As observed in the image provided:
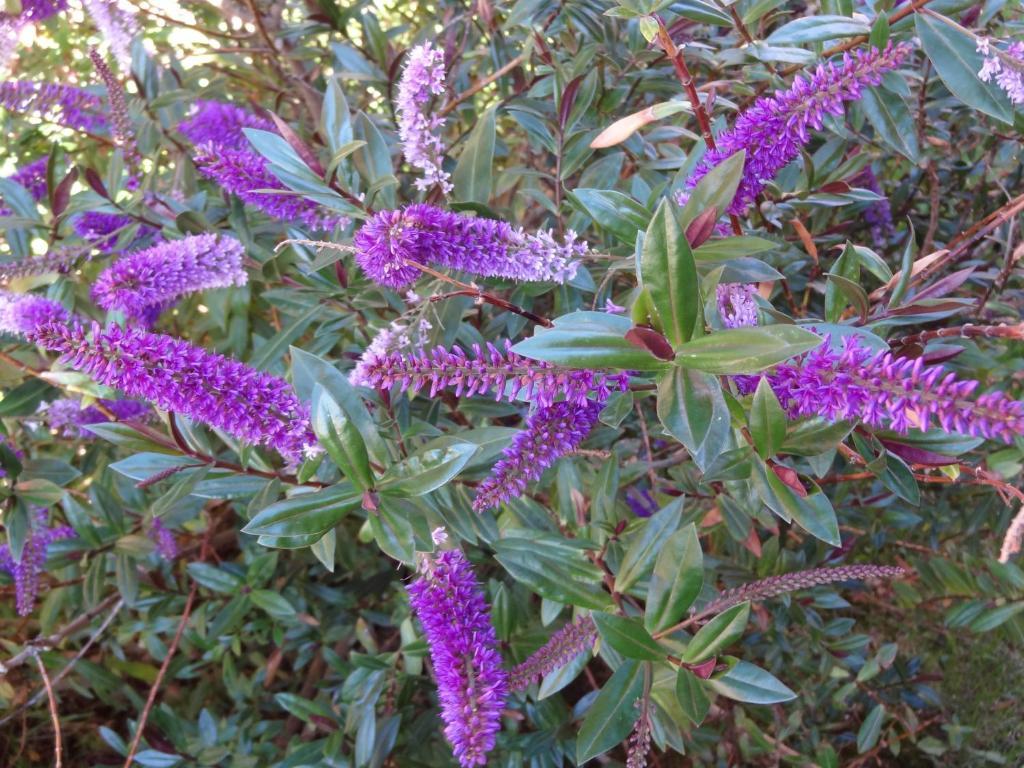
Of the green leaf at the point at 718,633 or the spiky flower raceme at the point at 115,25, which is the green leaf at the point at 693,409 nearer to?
the green leaf at the point at 718,633

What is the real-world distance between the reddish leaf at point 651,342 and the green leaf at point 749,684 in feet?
1.44

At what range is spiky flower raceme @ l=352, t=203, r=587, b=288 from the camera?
922 millimetres

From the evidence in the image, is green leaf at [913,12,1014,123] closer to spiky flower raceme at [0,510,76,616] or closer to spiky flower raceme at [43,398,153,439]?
spiky flower raceme at [43,398,153,439]

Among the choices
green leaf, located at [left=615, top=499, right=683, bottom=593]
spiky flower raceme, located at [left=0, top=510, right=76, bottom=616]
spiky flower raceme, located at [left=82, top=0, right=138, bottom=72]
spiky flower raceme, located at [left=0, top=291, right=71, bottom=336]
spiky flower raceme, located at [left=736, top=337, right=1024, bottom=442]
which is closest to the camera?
spiky flower raceme, located at [left=736, top=337, right=1024, bottom=442]

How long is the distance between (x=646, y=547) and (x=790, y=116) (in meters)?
0.59

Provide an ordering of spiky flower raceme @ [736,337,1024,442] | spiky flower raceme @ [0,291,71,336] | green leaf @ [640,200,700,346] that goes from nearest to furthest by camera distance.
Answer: spiky flower raceme @ [736,337,1024,442]
green leaf @ [640,200,700,346]
spiky flower raceme @ [0,291,71,336]

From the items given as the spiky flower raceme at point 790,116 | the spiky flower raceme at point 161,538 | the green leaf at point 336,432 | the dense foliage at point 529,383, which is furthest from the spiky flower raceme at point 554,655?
the spiky flower raceme at point 161,538

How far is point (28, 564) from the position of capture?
1448 mm

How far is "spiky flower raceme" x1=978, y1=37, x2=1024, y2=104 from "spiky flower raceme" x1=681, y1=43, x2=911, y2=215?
0.48ft

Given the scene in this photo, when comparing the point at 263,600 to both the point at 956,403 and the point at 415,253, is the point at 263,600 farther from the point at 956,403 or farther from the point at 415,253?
the point at 956,403

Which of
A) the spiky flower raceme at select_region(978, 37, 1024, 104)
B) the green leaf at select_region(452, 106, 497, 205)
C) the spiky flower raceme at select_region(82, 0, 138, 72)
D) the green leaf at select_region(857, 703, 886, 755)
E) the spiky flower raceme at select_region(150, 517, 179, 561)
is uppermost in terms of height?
the spiky flower raceme at select_region(82, 0, 138, 72)

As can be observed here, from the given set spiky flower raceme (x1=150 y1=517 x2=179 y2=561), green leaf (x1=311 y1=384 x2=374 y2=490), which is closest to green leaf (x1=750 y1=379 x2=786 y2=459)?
green leaf (x1=311 y1=384 x2=374 y2=490)

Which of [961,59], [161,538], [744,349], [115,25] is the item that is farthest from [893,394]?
[115,25]

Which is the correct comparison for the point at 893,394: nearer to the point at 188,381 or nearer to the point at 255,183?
the point at 188,381
